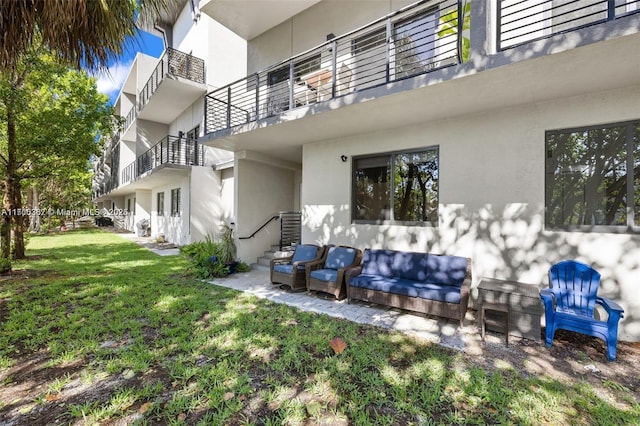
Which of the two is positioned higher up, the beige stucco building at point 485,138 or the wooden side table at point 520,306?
the beige stucco building at point 485,138

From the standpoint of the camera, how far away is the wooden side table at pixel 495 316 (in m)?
3.89

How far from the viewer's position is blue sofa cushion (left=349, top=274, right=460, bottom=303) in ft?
14.4

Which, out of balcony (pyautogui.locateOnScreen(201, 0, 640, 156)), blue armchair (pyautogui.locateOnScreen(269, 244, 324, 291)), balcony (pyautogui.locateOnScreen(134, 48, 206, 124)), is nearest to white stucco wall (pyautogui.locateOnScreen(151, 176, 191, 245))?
balcony (pyautogui.locateOnScreen(134, 48, 206, 124))

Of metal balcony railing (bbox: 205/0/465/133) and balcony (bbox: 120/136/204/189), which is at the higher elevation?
metal balcony railing (bbox: 205/0/465/133)

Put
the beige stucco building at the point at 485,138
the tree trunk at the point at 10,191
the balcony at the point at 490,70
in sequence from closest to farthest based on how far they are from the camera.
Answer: the balcony at the point at 490,70
the beige stucco building at the point at 485,138
the tree trunk at the point at 10,191

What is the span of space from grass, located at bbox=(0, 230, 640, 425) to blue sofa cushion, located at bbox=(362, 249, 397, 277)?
142 centimetres

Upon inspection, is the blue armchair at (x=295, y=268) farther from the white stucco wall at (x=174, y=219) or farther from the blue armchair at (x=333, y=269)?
the white stucco wall at (x=174, y=219)

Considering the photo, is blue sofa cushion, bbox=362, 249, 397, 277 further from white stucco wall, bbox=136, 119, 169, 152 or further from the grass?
white stucco wall, bbox=136, 119, 169, 152

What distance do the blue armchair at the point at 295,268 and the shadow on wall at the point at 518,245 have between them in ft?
3.87

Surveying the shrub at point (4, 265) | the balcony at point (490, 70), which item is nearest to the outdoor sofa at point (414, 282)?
the balcony at point (490, 70)

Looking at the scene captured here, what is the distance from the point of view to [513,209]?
4762 mm

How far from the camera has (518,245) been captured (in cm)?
470

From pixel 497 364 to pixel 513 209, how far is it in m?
2.62

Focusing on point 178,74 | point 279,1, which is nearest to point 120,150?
point 178,74
